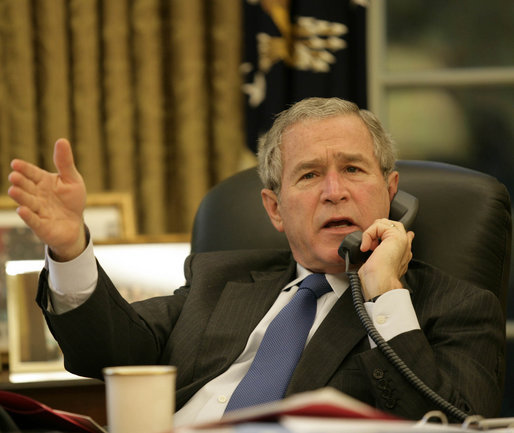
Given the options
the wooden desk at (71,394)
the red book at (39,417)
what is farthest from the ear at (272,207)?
the red book at (39,417)

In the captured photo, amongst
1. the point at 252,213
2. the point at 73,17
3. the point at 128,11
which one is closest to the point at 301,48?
the point at 128,11

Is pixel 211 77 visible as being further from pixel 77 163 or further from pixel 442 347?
pixel 442 347

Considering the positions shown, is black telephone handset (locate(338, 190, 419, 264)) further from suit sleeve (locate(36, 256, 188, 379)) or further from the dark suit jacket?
suit sleeve (locate(36, 256, 188, 379))

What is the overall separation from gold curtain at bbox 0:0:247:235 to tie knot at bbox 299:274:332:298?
1228 millimetres

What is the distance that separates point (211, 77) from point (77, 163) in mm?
581

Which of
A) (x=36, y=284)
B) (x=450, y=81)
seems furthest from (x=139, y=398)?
(x=450, y=81)

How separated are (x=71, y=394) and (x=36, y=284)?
1.54 feet

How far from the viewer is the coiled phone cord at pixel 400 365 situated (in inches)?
54.6

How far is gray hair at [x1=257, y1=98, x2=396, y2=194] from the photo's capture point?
1.86 m

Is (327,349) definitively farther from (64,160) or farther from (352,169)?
(64,160)

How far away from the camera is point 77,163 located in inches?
116

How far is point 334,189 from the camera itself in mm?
1753

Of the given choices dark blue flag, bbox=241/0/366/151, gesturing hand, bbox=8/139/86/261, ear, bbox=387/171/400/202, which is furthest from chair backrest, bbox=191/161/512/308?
dark blue flag, bbox=241/0/366/151

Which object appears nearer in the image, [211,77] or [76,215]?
[76,215]
